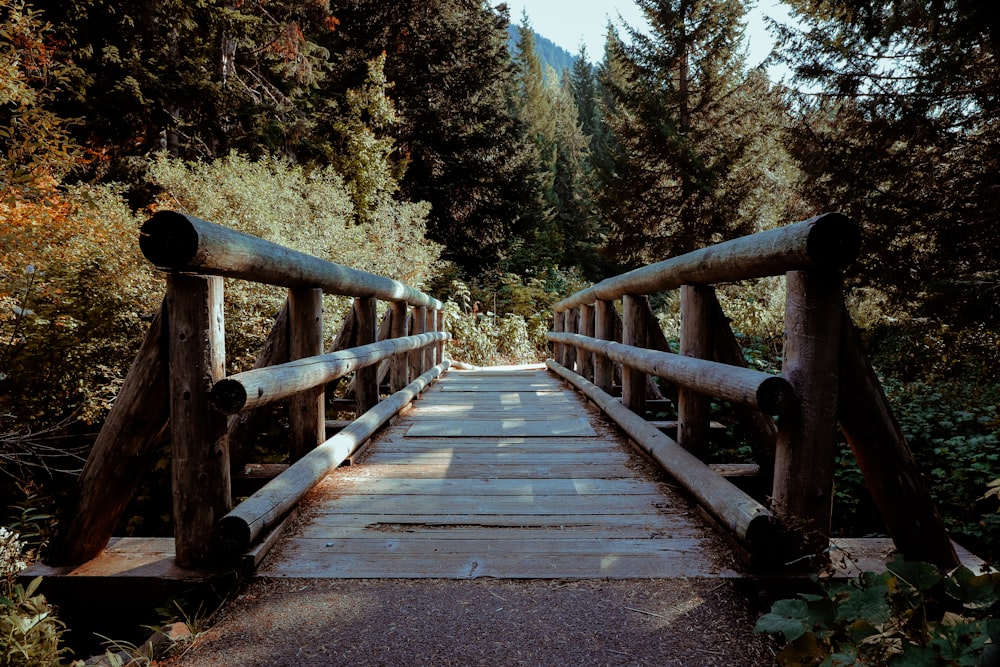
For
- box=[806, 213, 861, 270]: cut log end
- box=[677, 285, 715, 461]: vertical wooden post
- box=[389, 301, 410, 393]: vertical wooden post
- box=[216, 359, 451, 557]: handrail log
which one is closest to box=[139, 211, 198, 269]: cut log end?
box=[216, 359, 451, 557]: handrail log

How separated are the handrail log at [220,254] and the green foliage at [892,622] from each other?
6.77 ft

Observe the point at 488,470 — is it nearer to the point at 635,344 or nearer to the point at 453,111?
the point at 635,344

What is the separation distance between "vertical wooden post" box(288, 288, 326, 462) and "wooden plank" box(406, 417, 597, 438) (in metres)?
1.33

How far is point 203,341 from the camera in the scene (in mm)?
2059

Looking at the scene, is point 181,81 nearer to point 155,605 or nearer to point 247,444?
point 247,444

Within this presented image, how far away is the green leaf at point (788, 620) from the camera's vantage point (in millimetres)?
1467

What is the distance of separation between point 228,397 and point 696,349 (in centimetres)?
229

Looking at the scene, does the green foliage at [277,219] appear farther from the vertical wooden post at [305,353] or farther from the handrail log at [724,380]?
the handrail log at [724,380]

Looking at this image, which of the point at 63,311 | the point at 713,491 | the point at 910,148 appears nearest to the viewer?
the point at 713,491

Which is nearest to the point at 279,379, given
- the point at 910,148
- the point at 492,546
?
the point at 492,546

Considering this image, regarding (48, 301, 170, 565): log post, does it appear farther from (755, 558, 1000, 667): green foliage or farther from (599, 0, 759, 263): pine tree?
(599, 0, 759, 263): pine tree

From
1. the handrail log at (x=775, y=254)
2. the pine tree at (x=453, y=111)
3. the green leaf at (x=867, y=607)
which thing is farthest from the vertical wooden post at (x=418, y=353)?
the pine tree at (x=453, y=111)

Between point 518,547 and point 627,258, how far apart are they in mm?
15098

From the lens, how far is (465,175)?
20.0m
